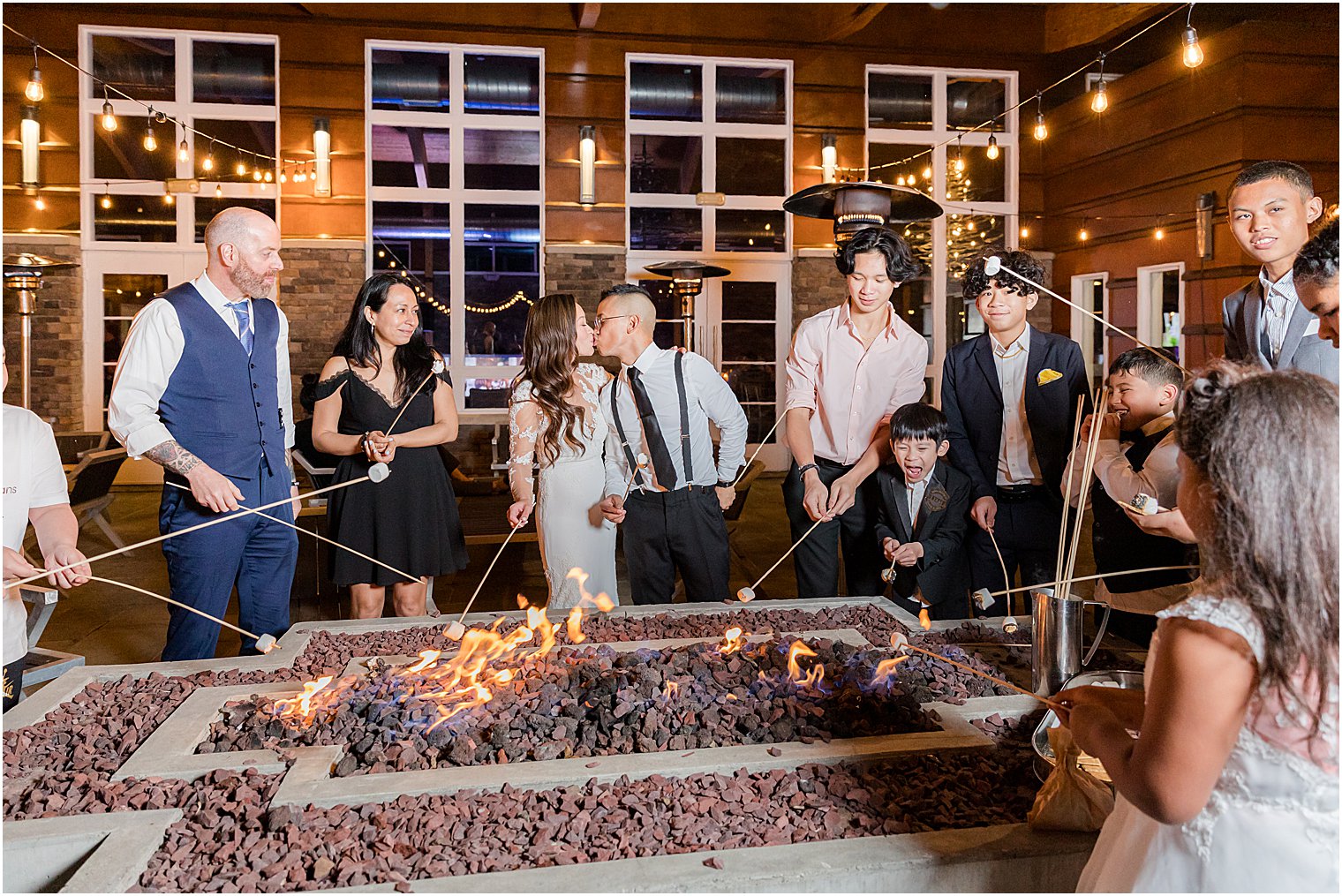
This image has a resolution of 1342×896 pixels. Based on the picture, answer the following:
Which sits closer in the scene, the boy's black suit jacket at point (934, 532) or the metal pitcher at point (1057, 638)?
the metal pitcher at point (1057, 638)

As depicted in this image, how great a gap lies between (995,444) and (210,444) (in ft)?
8.78

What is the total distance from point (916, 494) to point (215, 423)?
242 cm

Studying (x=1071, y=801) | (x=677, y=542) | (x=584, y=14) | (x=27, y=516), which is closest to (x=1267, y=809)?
(x=1071, y=801)

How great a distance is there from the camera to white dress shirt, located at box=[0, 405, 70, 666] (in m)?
2.37

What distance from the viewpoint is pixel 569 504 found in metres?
3.58

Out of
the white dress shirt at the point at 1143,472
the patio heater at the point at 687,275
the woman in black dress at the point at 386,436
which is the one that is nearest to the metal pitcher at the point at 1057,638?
the white dress shirt at the point at 1143,472

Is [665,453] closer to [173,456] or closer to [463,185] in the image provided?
[173,456]

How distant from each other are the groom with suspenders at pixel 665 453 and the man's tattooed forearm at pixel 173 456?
1389 millimetres

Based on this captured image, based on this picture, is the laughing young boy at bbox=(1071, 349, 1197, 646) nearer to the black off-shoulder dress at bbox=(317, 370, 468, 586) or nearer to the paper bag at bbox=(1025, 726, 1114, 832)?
the paper bag at bbox=(1025, 726, 1114, 832)

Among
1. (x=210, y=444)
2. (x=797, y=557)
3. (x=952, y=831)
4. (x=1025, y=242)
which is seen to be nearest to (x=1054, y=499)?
(x=797, y=557)

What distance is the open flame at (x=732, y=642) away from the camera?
8.48 feet

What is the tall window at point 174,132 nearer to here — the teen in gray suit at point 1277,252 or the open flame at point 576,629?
the open flame at point 576,629

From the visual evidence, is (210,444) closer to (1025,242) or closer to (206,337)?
(206,337)

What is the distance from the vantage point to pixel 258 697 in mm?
2305
